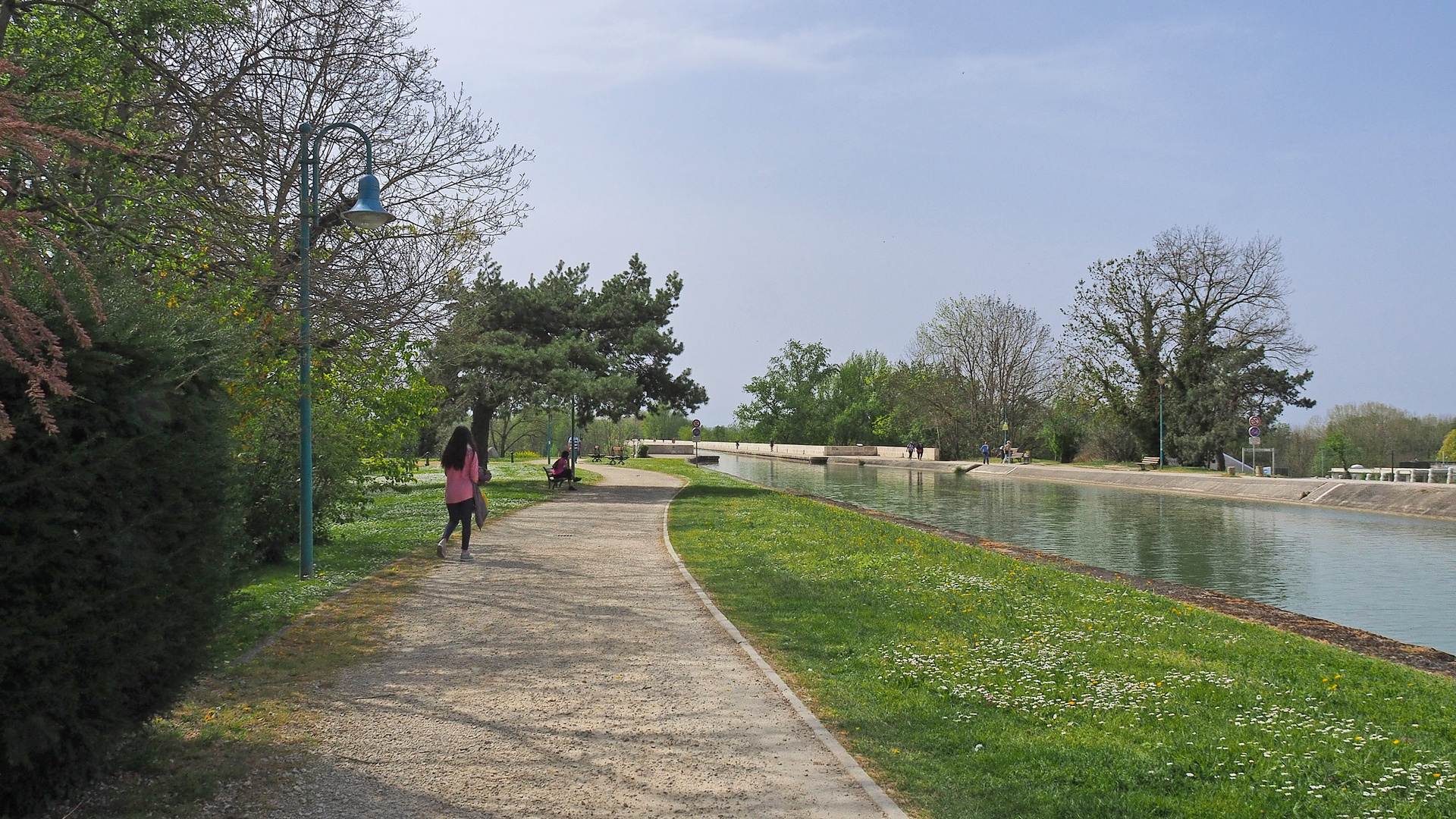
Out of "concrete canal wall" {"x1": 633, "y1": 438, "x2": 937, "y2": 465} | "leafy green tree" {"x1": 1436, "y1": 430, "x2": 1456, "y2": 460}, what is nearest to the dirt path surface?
"leafy green tree" {"x1": 1436, "y1": 430, "x2": 1456, "y2": 460}

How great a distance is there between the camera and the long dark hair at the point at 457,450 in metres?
13.5

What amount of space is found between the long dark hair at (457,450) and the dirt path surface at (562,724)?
10.5 ft

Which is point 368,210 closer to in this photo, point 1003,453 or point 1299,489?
point 1299,489

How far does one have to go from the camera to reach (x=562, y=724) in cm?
591

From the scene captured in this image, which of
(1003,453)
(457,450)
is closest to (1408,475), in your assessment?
(1003,453)

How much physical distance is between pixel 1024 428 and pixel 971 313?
965 centimetres

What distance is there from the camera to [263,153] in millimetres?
12898

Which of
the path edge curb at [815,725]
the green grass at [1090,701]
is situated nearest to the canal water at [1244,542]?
the green grass at [1090,701]

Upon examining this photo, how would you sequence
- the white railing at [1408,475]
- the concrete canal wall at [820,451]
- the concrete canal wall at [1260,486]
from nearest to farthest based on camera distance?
the concrete canal wall at [1260,486] → the white railing at [1408,475] → the concrete canal wall at [820,451]

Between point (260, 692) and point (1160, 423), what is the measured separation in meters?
52.6

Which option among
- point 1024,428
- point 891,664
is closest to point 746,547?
point 891,664

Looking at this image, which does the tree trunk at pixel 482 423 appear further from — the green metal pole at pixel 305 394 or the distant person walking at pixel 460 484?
the green metal pole at pixel 305 394

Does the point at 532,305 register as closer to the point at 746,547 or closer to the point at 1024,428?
the point at 746,547

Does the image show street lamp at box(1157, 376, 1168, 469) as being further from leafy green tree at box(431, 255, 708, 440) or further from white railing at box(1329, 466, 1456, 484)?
leafy green tree at box(431, 255, 708, 440)
